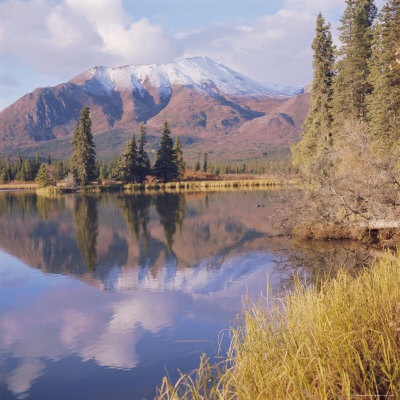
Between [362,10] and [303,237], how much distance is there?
24.0 metres

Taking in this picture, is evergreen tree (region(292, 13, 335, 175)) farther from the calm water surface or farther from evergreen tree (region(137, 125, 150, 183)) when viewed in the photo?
evergreen tree (region(137, 125, 150, 183))

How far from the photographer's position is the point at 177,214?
28172 mm

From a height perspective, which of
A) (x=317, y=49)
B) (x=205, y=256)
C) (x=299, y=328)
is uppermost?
(x=317, y=49)

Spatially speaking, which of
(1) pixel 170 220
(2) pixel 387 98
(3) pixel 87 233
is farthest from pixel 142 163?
(2) pixel 387 98

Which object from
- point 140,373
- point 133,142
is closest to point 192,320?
point 140,373

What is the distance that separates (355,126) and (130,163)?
55146mm

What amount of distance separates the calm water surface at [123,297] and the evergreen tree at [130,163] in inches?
1956

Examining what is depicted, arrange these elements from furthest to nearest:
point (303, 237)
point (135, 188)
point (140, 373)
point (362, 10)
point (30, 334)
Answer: point (135, 188)
point (362, 10)
point (303, 237)
point (30, 334)
point (140, 373)

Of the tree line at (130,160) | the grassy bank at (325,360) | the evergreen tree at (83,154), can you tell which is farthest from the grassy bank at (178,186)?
the grassy bank at (325,360)

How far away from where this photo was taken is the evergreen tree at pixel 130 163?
7050 cm

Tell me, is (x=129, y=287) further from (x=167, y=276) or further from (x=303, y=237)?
(x=303, y=237)

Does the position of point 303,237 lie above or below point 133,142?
below

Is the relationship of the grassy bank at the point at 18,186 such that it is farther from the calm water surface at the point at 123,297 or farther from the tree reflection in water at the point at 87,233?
the calm water surface at the point at 123,297

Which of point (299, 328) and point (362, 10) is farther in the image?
point (362, 10)
